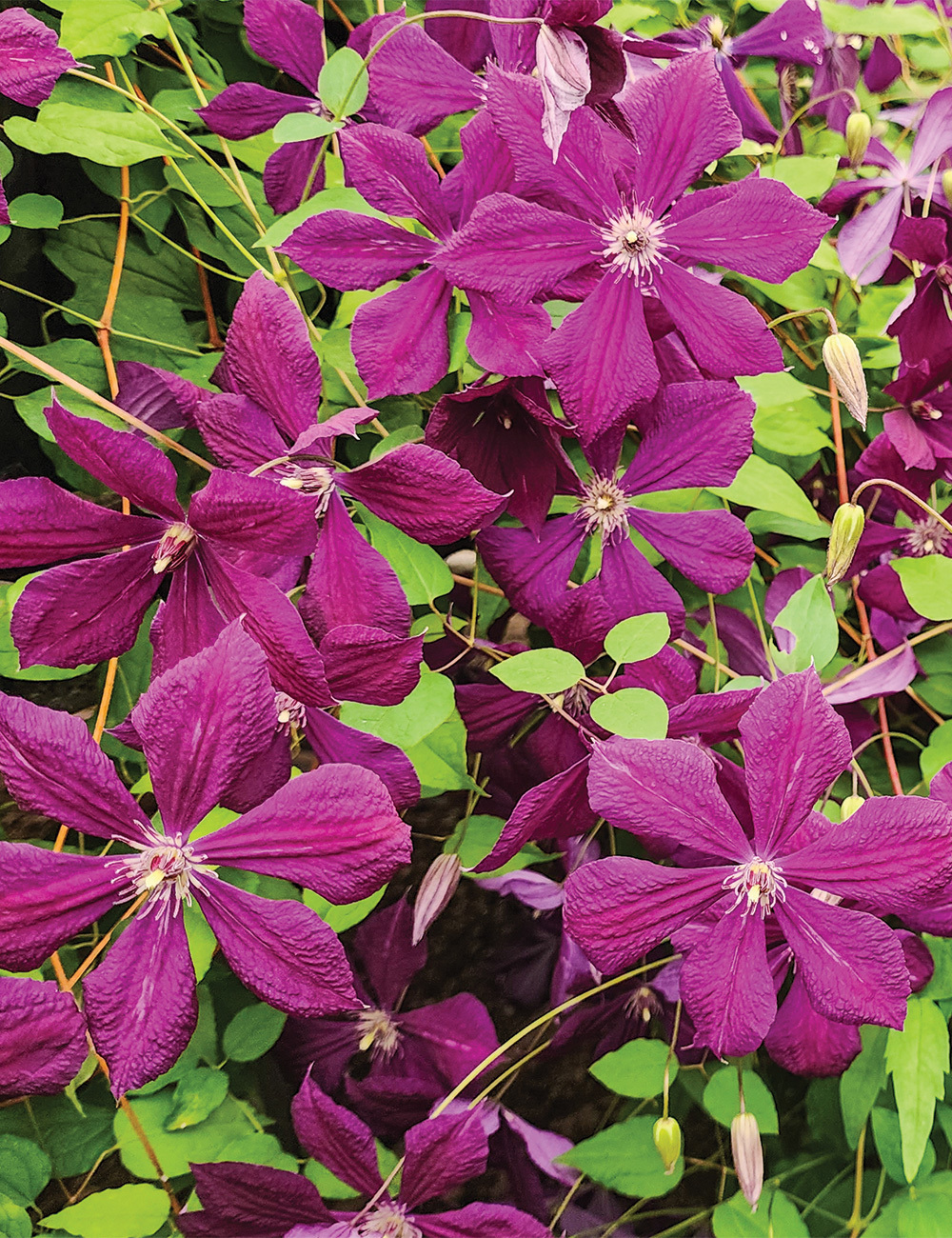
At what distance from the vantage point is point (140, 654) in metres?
0.58

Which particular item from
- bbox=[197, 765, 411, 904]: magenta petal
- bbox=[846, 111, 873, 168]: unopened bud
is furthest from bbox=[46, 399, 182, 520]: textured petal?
bbox=[846, 111, 873, 168]: unopened bud

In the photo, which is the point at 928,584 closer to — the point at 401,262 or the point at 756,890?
the point at 756,890

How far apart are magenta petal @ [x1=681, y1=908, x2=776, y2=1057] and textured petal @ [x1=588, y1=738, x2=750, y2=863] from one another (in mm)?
53

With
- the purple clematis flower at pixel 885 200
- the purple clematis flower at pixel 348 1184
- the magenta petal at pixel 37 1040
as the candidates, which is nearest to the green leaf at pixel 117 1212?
the purple clematis flower at pixel 348 1184

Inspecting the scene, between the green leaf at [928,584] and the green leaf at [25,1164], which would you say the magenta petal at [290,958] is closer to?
the green leaf at [25,1164]

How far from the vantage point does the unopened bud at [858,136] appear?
0.73m

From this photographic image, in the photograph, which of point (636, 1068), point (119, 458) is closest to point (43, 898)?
point (119, 458)

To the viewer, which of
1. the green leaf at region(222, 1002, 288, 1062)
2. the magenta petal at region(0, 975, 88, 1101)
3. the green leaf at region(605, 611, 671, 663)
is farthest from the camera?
the green leaf at region(222, 1002, 288, 1062)

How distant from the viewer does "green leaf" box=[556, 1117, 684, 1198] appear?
24.0 inches

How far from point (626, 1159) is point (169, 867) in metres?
0.38

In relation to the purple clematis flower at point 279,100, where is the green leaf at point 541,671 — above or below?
below

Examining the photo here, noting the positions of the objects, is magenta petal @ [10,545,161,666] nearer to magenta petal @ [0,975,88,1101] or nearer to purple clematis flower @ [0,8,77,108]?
magenta petal @ [0,975,88,1101]

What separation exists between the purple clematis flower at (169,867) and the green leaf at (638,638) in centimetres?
16

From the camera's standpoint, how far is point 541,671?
47 centimetres
